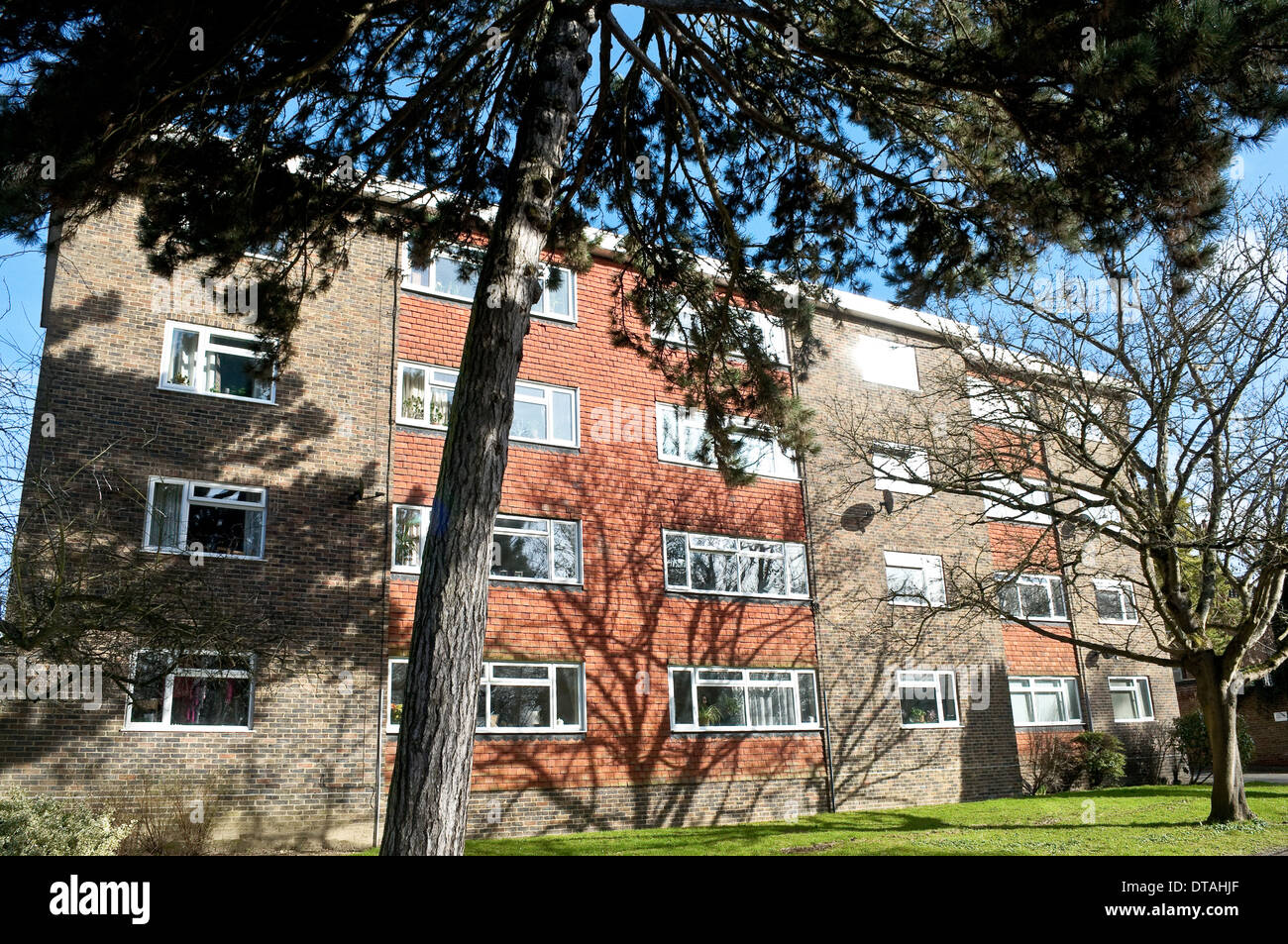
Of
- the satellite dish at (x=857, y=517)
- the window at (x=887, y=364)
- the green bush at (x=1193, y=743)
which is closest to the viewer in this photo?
the satellite dish at (x=857, y=517)

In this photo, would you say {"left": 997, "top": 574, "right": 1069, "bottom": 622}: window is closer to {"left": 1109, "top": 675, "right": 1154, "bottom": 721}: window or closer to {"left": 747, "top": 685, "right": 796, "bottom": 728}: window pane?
{"left": 1109, "top": 675, "right": 1154, "bottom": 721}: window

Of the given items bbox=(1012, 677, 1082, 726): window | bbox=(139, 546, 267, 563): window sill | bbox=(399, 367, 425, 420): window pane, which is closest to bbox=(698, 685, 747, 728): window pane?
bbox=(399, 367, 425, 420): window pane

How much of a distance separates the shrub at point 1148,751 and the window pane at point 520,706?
1557cm

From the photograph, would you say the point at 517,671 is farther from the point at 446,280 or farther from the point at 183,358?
the point at 183,358

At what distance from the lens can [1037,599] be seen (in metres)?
23.2

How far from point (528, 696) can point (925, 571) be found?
33.6 feet

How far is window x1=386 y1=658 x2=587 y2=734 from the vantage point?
14844 millimetres

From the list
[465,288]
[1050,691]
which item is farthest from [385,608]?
[1050,691]

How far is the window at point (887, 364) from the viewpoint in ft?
71.4

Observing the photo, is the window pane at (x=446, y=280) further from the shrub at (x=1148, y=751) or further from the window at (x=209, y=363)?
the shrub at (x=1148, y=751)

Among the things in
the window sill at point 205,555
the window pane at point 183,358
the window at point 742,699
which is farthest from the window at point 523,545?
the window pane at point 183,358

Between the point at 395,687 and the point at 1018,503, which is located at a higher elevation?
the point at 1018,503

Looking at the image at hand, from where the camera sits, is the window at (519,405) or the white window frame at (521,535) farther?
the window at (519,405)
